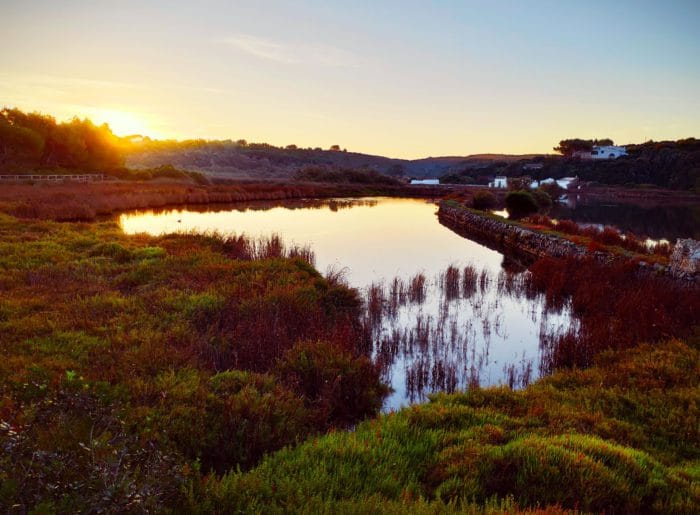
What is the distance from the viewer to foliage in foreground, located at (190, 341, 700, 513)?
3975mm

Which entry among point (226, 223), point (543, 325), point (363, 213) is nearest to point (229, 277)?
point (543, 325)

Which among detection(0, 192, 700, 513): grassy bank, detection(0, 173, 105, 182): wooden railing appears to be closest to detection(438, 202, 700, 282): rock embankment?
detection(0, 192, 700, 513): grassy bank

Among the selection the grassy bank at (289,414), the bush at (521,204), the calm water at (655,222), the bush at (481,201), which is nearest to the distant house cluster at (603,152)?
the calm water at (655,222)

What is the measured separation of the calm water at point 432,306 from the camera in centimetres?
875

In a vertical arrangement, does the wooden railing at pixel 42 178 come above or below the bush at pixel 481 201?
above

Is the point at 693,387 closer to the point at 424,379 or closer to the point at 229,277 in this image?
the point at 424,379

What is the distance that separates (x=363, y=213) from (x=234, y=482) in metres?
36.0

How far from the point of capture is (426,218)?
39.0 meters

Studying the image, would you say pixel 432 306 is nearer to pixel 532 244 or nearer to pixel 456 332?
pixel 456 332

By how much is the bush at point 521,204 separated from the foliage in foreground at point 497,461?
30.6 m

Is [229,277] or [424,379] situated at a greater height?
[229,277]

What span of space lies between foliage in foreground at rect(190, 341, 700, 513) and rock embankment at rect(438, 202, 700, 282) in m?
7.84

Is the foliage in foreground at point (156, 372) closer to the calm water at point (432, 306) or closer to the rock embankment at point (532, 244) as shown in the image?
the calm water at point (432, 306)

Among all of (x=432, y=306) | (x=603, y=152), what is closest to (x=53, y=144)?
(x=432, y=306)
